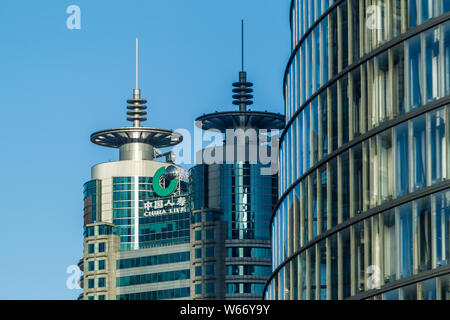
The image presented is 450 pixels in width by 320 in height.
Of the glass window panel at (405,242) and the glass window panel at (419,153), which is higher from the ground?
the glass window panel at (419,153)

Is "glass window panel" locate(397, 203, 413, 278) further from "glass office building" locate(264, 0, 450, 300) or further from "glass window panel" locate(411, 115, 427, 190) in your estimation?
"glass window panel" locate(411, 115, 427, 190)

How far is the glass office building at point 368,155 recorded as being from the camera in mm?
55438

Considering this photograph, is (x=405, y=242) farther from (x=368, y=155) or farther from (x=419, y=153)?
(x=368, y=155)

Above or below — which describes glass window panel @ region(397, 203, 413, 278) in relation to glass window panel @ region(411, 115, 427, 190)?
below

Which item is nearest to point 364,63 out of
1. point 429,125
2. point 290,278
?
point 429,125

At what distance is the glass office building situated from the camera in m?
55.4

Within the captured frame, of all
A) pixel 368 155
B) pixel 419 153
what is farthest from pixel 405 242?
pixel 368 155

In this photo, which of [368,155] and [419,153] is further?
[368,155]

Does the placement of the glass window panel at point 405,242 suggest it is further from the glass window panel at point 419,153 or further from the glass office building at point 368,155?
the glass window panel at point 419,153

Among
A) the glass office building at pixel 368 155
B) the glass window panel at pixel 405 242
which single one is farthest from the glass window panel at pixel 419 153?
the glass window panel at pixel 405 242

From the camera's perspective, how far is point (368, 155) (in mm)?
61094

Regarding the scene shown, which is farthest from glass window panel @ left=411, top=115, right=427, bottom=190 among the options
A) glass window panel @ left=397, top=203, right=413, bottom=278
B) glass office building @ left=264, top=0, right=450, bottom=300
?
glass window panel @ left=397, top=203, right=413, bottom=278
